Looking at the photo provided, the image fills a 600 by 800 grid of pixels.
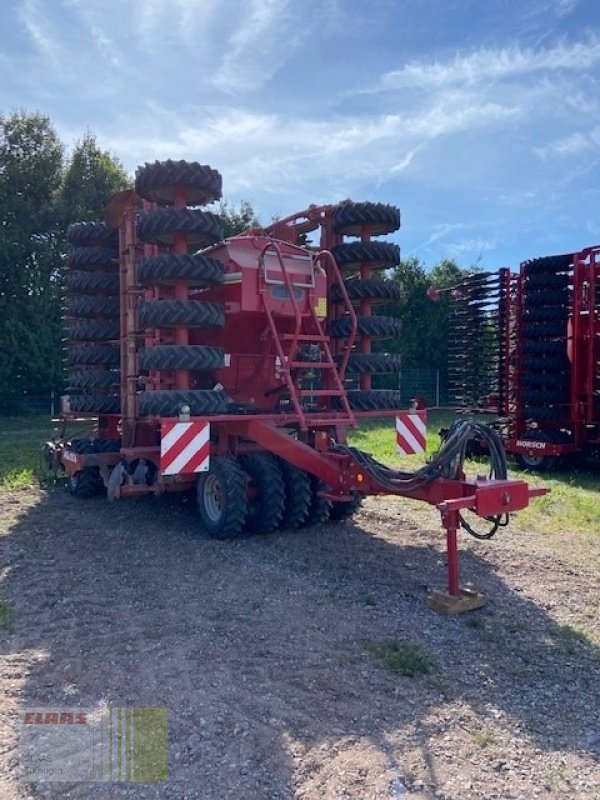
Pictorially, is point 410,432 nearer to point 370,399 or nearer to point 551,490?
point 370,399

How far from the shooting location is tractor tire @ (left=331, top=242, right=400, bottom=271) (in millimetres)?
7598

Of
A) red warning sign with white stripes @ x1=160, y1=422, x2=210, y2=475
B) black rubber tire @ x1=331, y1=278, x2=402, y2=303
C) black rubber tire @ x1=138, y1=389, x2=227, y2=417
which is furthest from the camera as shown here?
black rubber tire @ x1=331, y1=278, x2=402, y2=303

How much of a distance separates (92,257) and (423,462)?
5.68 meters

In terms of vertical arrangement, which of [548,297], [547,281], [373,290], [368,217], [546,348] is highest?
[368,217]


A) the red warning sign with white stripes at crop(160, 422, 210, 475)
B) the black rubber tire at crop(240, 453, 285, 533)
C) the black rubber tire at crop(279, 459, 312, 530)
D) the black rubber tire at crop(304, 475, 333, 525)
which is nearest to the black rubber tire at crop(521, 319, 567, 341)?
the black rubber tire at crop(304, 475, 333, 525)

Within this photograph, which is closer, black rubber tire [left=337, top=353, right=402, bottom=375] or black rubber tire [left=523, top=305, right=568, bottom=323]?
black rubber tire [left=337, top=353, right=402, bottom=375]

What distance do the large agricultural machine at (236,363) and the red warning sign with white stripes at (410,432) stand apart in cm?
4

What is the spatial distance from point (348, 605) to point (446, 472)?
114 centimetres

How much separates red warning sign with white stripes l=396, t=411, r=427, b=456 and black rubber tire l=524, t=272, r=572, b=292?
511cm

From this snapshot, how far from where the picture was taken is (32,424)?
2017cm

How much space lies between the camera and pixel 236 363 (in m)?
7.62

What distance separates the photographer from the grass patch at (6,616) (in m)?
4.62

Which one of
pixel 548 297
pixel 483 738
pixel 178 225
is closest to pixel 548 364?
pixel 548 297

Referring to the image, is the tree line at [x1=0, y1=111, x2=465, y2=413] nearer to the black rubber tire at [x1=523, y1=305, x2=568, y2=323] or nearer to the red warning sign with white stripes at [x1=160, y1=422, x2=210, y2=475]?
the black rubber tire at [x1=523, y1=305, x2=568, y2=323]
